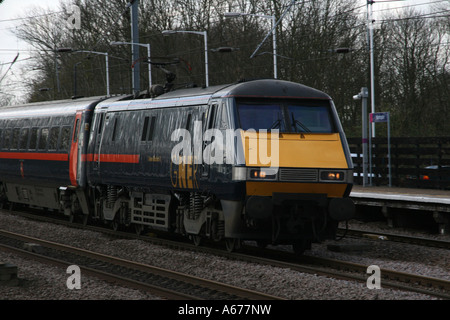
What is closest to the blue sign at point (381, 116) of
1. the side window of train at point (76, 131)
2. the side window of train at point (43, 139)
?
the side window of train at point (76, 131)

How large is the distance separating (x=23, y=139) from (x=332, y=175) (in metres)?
12.5

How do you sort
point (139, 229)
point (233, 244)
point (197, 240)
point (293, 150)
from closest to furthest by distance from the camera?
point (293, 150)
point (233, 244)
point (197, 240)
point (139, 229)

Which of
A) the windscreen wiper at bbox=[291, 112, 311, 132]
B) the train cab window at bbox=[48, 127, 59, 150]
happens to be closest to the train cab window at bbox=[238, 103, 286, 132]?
the windscreen wiper at bbox=[291, 112, 311, 132]

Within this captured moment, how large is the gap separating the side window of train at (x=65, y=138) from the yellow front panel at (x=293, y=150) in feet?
26.4

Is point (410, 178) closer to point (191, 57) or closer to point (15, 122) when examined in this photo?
point (15, 122)

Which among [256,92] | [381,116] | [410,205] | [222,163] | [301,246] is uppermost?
[256,92]

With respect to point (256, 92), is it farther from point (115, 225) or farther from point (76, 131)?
point (76, 131)

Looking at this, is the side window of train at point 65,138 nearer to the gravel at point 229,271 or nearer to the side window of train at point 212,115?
the gravel at point 229,271

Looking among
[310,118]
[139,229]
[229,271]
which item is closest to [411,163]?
[139,229]

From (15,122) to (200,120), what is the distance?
11.0 metres

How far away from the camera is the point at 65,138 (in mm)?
19797

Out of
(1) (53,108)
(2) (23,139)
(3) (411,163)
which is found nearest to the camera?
(1) (53,108)

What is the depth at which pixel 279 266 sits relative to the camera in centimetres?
→ 1262
